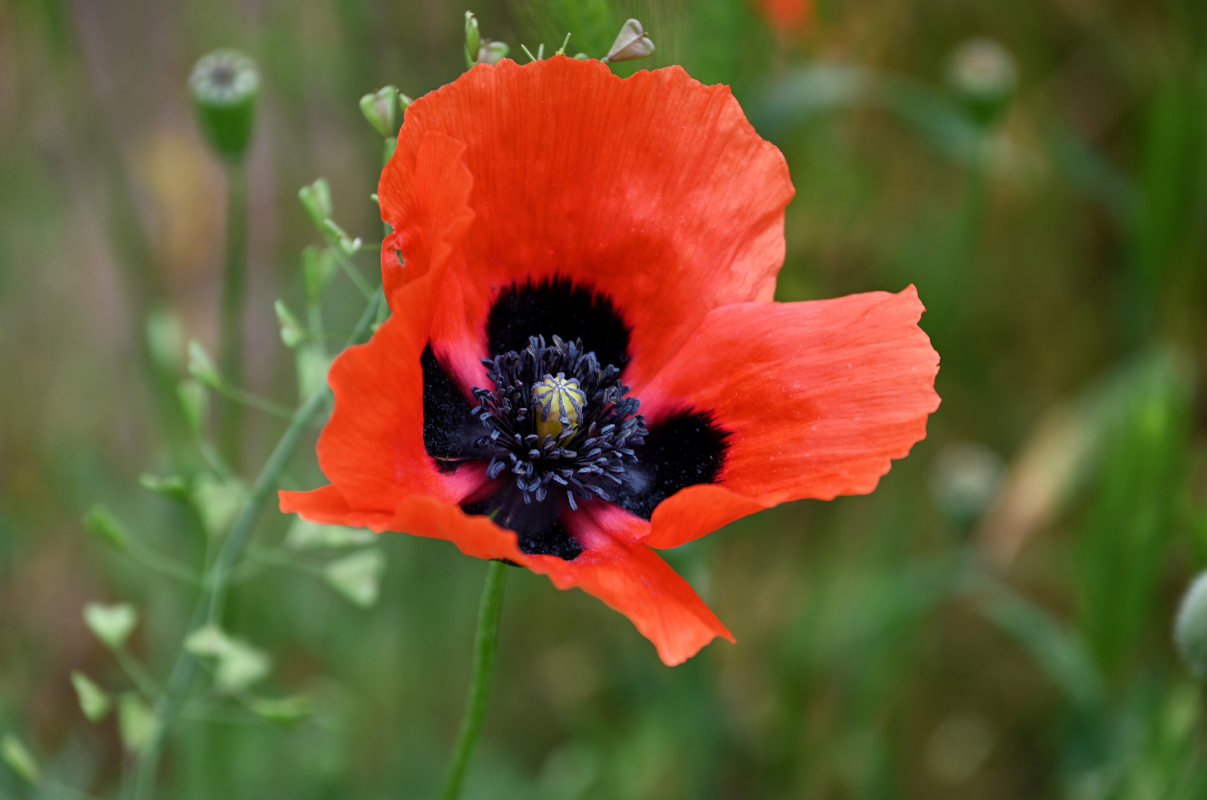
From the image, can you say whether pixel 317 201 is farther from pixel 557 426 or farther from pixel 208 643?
pixel 208 643

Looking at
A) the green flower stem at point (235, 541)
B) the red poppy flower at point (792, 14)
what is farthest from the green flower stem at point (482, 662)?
the red poppy flower at point (792, 14)

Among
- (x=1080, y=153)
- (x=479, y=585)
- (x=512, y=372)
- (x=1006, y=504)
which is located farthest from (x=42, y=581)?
(x=1080, y=153)

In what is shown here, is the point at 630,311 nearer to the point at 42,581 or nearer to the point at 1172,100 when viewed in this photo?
the point at 1172,100

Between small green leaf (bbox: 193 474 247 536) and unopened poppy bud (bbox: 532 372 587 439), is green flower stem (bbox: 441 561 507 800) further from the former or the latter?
small green leaf (bbox: 193 474 247 536)

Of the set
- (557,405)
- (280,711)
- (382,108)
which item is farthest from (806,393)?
(280,711)

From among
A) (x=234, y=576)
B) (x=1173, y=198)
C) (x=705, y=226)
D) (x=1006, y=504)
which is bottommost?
(x=1006, y=504)

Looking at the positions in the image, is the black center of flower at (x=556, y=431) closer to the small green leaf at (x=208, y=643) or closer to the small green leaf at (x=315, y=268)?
the small green leaf at (x=315, y=268)
